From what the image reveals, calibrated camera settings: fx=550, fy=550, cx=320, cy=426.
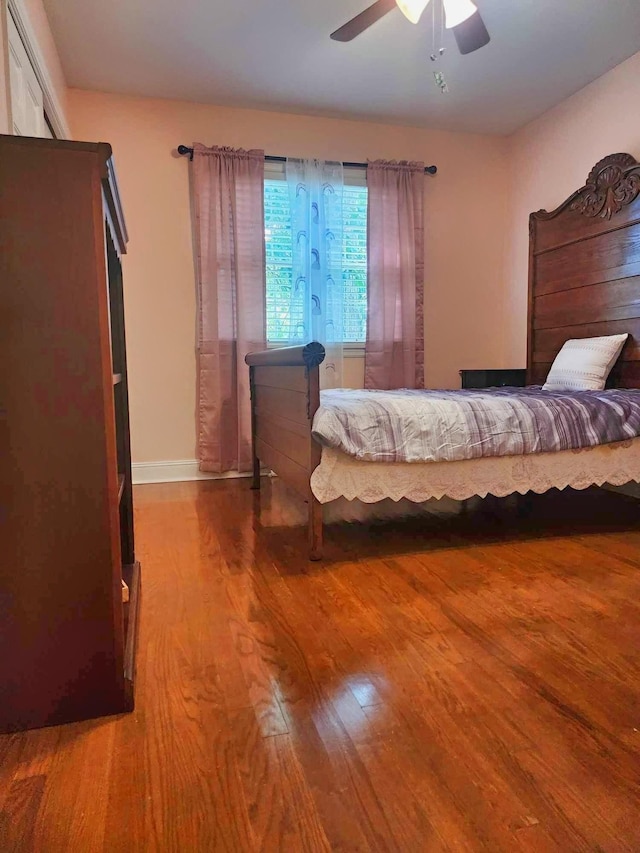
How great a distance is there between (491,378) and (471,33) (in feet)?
6.77

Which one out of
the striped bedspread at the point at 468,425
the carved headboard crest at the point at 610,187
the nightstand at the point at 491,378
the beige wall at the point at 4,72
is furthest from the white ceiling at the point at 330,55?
the striped bedspread at the point at 468,425

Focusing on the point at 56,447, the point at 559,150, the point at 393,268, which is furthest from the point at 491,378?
the point at 56,447

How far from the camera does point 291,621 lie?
1650 millimetres

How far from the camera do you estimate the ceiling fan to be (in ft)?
7.16

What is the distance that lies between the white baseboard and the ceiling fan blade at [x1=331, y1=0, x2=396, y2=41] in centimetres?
261

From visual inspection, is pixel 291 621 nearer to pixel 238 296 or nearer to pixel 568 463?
pixel 568 463

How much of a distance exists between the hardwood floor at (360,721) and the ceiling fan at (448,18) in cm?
218

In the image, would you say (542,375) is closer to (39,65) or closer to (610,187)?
(610,187)

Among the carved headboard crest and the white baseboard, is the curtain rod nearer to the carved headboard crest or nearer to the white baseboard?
the carved headboard crest

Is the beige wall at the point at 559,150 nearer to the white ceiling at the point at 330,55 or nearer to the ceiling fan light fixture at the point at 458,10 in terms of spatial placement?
the white ceiling at the point at 330,55

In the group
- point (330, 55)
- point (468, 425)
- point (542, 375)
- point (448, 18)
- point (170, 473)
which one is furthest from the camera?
point (542, 375)

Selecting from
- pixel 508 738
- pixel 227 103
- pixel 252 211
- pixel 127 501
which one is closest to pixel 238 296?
pixel 252 211

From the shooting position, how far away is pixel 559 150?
12.3ft

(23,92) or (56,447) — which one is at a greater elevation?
(23,92)
